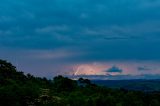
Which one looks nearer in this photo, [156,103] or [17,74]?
[156,103]

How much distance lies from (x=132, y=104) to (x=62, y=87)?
21.6 m

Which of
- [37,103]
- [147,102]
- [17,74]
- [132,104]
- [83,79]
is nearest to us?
[37,103]

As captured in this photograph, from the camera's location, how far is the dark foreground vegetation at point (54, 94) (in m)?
103

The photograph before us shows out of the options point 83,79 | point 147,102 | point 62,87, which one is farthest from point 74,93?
point 83,79

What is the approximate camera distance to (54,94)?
117 meters

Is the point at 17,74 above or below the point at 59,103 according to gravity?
above

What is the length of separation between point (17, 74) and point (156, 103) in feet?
133

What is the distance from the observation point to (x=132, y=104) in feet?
401

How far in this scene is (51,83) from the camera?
14275 cm

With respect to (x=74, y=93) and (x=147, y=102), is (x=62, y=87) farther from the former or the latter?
(x=147, y=102)

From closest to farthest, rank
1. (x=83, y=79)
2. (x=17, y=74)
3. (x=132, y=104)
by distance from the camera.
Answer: (x=132, y=104)
(x=17, y=74)
(x=83, y=79)

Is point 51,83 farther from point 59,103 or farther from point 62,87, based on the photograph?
point 59,103

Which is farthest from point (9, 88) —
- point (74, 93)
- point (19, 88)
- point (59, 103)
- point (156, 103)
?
point (156, 103)

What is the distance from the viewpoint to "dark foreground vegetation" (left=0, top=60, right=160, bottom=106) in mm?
103125
